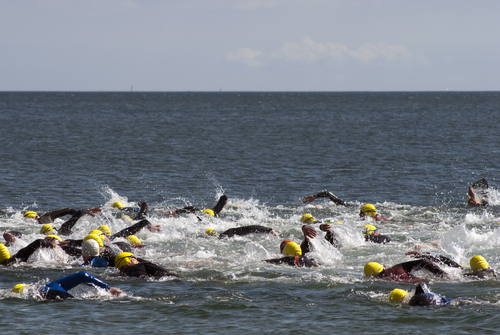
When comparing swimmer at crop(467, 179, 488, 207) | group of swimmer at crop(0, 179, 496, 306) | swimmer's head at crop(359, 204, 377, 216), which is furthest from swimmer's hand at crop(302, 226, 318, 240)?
swimmer at crop(467, 179, 488, 207)

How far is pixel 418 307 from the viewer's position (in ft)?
34.4

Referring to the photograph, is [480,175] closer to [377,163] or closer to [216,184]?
[377,163]

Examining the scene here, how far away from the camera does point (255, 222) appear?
65.8 feet

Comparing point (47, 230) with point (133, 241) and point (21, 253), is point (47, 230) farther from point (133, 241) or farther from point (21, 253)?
point (21, 253)

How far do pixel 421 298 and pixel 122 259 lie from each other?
258 inches

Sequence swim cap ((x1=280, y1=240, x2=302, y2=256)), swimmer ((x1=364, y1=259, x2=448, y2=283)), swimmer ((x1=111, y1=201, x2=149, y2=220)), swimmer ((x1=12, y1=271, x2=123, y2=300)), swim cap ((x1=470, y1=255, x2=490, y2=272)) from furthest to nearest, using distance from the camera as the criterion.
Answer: swimmer ((x1=111, y1=201, x2=149, y2=220)), swim cap ((x1=280, y1=240, x2=302, y2=256)), swim cap ((x1=470, y1=255, x2=490, y2=272)), swimmer ((x1=364, y1=259, x2=448, y2=283)), swimmer ((x1=12, y1=271, x2=123, y2=300))

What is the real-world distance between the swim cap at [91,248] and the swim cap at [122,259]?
656mm

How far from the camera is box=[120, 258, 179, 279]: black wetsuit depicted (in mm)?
12609

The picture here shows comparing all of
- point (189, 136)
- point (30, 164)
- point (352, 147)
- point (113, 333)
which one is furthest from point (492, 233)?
point (189, 136)

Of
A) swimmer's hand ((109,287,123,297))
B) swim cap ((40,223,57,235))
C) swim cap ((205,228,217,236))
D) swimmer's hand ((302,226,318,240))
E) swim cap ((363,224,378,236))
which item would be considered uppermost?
swimmer's hand ((302,226,318,240))

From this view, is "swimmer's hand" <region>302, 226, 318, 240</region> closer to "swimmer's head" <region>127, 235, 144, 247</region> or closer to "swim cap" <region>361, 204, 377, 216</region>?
"swimmer's head" <region>127, 235, 144, 247</region>

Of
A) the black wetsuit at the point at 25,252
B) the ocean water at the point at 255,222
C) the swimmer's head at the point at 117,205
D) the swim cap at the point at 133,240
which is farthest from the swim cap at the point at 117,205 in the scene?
the black wetsuit at the point at 25,252

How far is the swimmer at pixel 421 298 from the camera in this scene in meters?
10.6

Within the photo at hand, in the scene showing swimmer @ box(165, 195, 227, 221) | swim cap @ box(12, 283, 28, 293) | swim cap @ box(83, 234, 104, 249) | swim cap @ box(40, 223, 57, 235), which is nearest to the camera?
swim cap @ box(12, 283, 28, 293)
